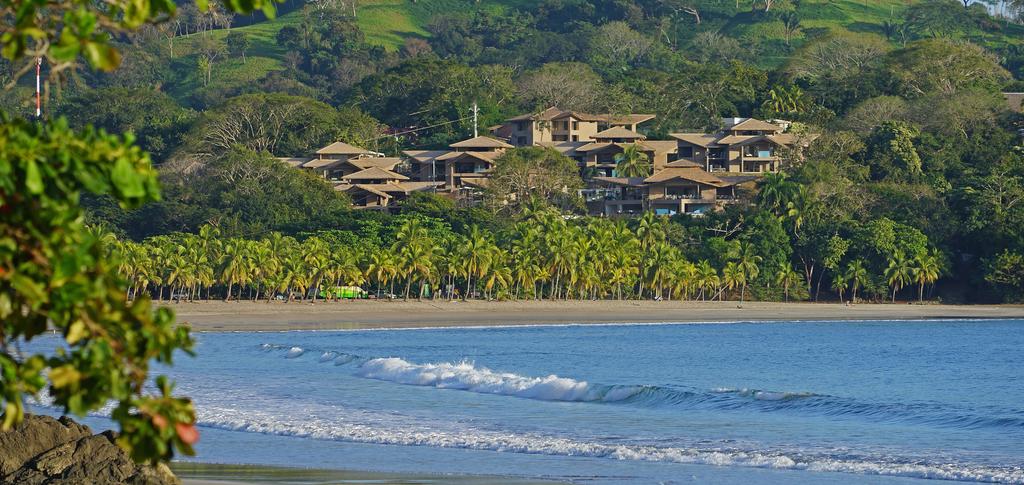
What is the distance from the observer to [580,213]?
293 feet

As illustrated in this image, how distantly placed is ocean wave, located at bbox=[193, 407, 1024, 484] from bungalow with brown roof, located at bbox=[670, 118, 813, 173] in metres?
71.3

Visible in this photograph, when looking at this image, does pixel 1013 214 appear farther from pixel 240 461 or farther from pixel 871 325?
pixel 240 461

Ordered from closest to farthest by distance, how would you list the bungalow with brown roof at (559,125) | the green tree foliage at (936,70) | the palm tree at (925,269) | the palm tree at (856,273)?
the palm tree at (925,269)
the palm tree at (856,273)
the bungalow with brown roof at (559,125)
the green tree foliage at (936,70)

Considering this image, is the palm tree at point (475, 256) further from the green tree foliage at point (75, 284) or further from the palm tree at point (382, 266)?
the green tree foliage at point (75, 284)

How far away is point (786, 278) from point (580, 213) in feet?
55.2

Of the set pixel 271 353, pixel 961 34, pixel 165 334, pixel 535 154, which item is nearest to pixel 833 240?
pixel 535 154

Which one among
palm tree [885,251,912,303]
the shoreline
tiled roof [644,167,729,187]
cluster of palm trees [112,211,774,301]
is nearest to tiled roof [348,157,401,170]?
tiled roof [644,167,729,187]

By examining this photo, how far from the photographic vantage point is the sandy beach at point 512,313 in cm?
6012

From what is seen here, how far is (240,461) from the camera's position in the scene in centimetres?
1959

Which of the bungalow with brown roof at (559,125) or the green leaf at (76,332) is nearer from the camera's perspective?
the green leaf at (76,332)

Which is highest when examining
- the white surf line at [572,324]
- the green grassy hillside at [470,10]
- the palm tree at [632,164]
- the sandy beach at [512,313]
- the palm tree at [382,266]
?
the green grassy hillside at [470,10]

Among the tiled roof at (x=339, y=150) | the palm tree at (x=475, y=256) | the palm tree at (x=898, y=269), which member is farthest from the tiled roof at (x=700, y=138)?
the palm tree at (x=475, y=256)

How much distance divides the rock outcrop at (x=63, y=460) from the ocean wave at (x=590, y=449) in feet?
26.9

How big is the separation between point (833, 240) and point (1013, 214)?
945 centimetres
